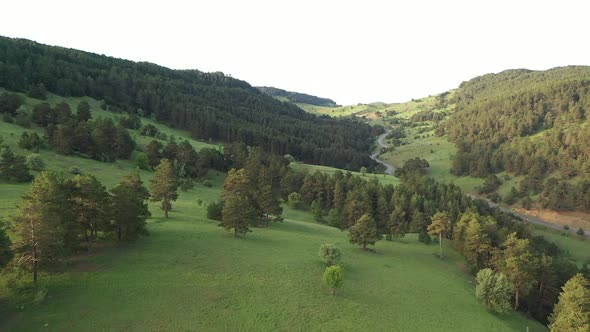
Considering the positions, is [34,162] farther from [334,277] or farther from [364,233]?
[364,233]

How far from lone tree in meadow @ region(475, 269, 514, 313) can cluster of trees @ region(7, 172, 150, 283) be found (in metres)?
50.2

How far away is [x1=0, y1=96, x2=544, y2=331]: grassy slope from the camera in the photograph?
3612 cm

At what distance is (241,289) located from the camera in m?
43.8

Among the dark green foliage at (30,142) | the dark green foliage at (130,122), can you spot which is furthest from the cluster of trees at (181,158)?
the dark green foliage at (130,122)

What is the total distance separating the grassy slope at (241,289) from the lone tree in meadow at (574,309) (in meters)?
6.50

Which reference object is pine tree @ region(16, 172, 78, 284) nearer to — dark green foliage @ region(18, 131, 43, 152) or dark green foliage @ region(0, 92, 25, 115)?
dark green foliage @ region(18, 131, 43, 152)

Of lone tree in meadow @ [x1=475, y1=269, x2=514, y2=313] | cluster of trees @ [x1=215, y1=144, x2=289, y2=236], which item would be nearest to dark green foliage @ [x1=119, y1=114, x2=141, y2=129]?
cluster of trees @ [x1=215, y1=144, x2=289, y2=236]

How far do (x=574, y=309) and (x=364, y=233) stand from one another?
31429 millimetres

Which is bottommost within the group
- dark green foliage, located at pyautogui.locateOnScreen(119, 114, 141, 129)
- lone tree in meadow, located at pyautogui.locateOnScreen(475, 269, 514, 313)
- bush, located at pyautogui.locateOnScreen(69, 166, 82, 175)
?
lone tree in meadow, located at pyautogui.locateOnScreen(475, 269, 514, 313)

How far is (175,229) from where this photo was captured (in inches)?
2298

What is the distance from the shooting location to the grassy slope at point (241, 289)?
36125 millimetres

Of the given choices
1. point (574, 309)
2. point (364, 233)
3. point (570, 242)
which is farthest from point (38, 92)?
point (570, 242)

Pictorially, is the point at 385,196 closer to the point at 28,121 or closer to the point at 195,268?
the point at 195,268

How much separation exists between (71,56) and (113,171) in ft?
482
